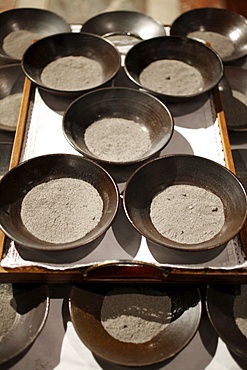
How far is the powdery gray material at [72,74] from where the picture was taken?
162 cm

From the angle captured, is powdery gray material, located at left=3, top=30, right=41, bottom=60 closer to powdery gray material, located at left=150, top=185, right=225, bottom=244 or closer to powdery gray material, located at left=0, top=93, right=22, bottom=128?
powdery gray material, located at left=0, top=93, right=22, bottom=128

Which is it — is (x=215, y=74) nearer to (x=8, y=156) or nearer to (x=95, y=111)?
(x=95, y=111)

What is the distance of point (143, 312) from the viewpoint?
1214 mm

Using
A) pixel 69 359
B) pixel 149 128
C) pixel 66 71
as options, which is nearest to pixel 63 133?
pixel 149 128

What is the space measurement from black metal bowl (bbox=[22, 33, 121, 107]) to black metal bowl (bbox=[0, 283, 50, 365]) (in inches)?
25.9

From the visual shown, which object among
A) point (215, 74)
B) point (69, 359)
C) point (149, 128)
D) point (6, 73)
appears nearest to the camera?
point (69, 359)

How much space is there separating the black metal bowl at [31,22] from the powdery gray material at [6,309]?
122 centimetres

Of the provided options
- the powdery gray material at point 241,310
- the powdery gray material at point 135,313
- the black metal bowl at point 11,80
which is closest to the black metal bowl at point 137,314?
the powdery gray material at point 135,313

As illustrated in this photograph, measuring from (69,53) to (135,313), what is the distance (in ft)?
3.43

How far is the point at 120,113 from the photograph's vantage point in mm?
1529

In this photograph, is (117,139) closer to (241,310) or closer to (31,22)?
(241,310)

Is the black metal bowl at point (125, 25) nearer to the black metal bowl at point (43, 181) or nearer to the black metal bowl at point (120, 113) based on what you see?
the black metal bowl at point (120, 113)

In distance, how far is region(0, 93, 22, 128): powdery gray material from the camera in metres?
1.66

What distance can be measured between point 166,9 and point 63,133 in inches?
53.4
